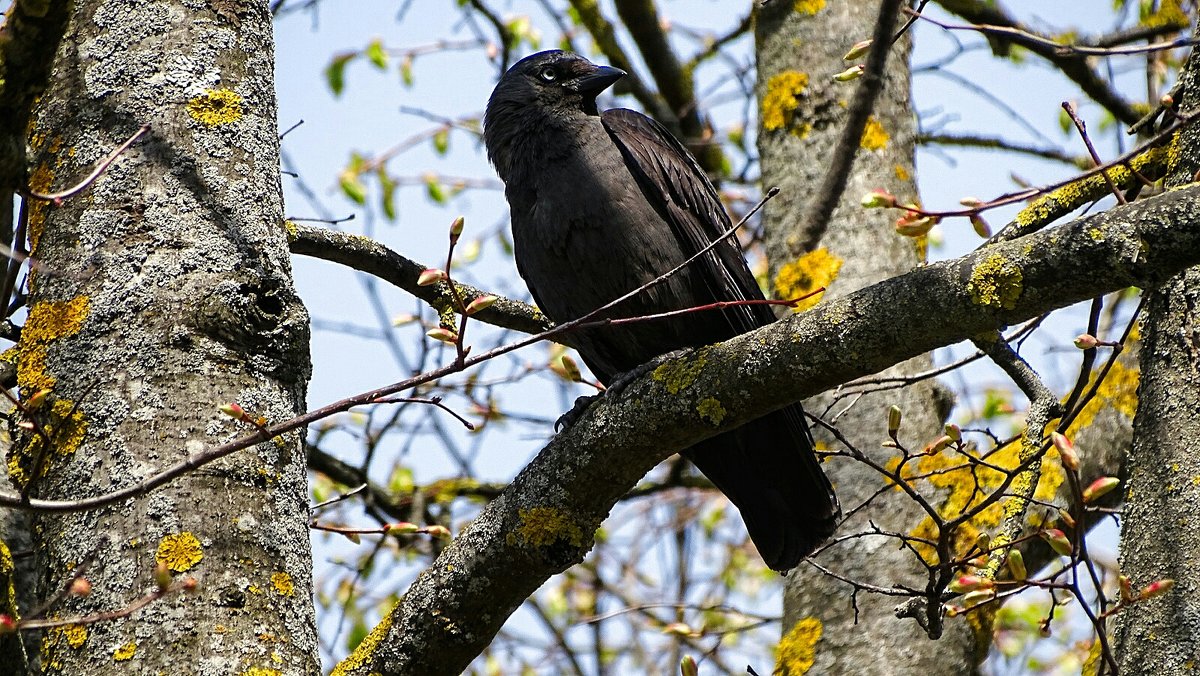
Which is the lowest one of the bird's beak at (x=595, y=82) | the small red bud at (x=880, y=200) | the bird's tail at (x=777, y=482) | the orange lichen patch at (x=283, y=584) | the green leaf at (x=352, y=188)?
the orange lichen patch at (x=283, y=584)

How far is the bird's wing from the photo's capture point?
388cm

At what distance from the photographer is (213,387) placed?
226cm

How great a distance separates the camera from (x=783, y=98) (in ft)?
15.4

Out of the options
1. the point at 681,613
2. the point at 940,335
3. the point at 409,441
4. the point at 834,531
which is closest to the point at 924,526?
the point at 834,531

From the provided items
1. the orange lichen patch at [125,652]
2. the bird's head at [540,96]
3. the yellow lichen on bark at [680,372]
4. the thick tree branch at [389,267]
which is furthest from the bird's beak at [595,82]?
the orange lichen patch at [125,652]

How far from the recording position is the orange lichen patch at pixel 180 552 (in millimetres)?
2078

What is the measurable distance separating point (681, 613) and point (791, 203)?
221 centimetres

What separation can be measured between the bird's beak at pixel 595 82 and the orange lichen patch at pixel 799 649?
7.15 ft

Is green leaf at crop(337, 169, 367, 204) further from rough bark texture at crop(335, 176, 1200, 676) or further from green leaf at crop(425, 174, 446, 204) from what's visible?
rough bark texture at crop(335, 176, 1200, 676)

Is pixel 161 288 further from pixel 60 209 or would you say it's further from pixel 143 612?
pixel 143 612

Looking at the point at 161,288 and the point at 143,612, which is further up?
the point at 161,288

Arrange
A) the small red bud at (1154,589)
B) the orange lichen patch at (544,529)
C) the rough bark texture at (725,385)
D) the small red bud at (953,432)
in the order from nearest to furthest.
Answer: the rough bark texture at (725,385)
the small red bud at (1154,589)
the orange lichen patch at (544,529)
the small red bud at (953,432)

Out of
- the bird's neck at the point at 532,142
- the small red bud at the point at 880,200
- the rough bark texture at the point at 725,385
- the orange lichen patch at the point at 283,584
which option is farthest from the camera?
the bird's neck at the point at 532,142

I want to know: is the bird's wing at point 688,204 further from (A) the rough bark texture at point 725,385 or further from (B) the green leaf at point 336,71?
(B) the green leaf at point 336,71
